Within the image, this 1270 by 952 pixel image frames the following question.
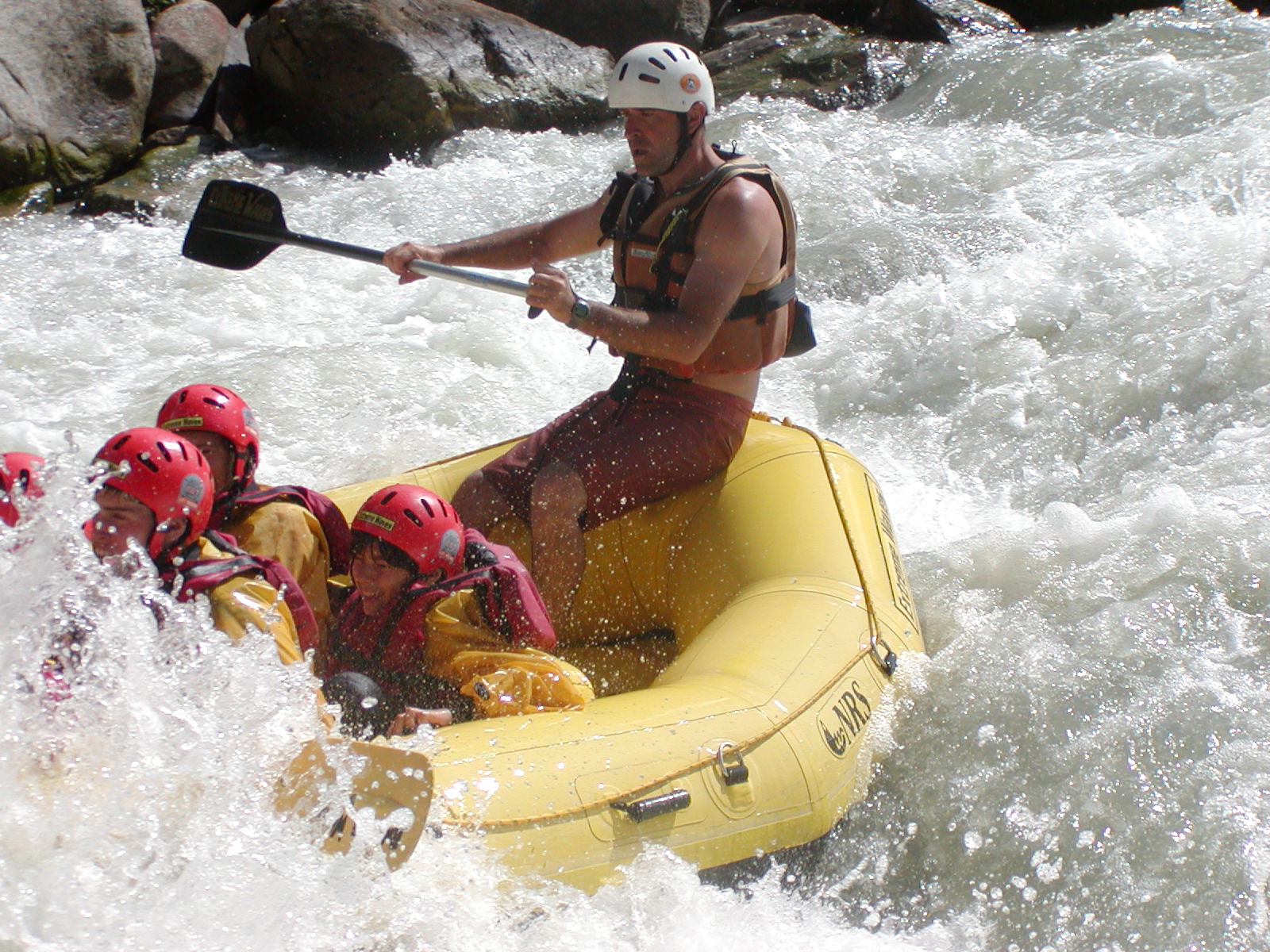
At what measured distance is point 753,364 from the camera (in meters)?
3.55

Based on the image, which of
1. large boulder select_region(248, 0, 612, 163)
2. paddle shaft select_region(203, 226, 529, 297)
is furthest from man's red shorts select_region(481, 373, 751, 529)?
large boulder select_region(248, 0, 612, 163)

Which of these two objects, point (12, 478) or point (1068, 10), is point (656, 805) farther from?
point (1068, 10)

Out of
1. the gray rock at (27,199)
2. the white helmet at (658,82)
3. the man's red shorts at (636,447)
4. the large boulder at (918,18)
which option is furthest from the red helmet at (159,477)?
the large boulder at (918,18)

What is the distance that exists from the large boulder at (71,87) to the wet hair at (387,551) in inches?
228

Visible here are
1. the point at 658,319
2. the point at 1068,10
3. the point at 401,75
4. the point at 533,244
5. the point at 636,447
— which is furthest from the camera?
the point at 1068,10

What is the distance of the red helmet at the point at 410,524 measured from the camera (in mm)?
2865

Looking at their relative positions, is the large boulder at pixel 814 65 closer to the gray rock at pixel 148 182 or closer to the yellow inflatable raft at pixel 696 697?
the gray rock at pixel 148 182

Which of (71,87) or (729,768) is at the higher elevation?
(729,768)

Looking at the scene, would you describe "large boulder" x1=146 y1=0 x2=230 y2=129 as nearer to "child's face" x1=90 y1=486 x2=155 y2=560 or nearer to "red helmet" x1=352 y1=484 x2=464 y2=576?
"red helmet" x1=352 y1=484 x2=464 y2=576

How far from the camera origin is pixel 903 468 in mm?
5332

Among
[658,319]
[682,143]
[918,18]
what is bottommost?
[918,18]

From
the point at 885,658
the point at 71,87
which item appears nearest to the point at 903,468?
the point at 885,658

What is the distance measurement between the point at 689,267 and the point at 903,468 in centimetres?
222

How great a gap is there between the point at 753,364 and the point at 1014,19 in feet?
26.0
